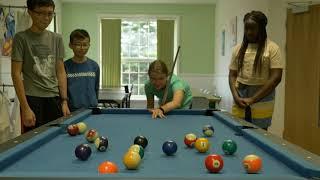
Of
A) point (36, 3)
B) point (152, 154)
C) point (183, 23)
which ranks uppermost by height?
point (183, 23)

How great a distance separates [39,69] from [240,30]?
351 centimetres

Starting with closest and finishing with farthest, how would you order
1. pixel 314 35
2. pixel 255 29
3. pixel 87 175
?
1. pixel 87 175
2. pixel 255 29
3. pixel 314 35

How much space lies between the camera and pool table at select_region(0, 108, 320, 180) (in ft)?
3.51

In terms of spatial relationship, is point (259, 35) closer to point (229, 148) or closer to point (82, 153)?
point (229, 148)

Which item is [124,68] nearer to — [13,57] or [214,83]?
Result: [214,83]

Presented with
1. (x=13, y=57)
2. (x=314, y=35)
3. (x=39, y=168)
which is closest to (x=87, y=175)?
(x=39, y=168)

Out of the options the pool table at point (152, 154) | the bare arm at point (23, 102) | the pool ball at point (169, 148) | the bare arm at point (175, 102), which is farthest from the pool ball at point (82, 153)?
the bare arm at point (175, 102)

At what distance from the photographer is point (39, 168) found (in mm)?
1255

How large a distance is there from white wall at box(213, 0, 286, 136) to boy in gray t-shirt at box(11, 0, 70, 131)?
2.84 meters

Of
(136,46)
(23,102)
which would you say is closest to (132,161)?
(23,102)

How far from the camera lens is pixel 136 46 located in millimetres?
7660

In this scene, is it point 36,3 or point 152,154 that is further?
point 36,3

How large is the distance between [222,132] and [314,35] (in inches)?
106

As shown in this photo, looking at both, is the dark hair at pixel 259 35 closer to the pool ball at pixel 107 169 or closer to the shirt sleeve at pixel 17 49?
the shirt sleeve at pixel 17 49
